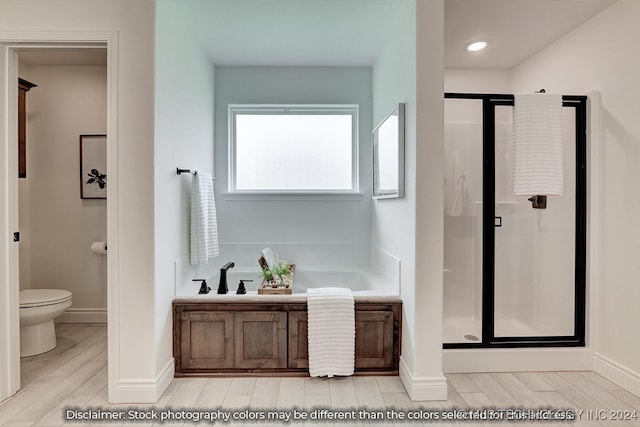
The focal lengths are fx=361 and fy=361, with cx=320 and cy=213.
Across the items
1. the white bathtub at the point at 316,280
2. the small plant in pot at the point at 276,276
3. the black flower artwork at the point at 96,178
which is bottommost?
the white bathtub at the point at 316,280

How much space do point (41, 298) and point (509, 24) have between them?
4153 millimetres

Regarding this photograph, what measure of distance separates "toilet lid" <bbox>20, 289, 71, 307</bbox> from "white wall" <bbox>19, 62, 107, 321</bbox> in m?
0.55

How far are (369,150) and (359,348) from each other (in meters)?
1.87

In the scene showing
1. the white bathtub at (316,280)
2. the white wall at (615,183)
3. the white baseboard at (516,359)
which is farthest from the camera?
the white bathtub at (316,280)

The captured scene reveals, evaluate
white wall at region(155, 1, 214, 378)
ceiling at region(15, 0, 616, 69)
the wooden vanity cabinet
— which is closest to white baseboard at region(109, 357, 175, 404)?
white wall at region(155, 1, 214, 378)

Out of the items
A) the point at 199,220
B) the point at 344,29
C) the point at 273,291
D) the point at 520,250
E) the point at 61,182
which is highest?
the point at 344,29

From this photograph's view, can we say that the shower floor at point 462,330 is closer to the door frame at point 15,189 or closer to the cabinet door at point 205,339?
the cabinet door at point 205,339

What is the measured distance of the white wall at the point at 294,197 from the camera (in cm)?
344

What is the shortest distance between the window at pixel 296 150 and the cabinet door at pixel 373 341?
1.43 meters

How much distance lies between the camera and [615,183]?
2391 millimetres

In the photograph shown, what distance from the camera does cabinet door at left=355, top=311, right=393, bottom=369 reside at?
243 centimetres

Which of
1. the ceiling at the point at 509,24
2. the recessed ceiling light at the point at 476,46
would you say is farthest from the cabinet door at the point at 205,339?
the recessed ceiling light at the point at 476,46

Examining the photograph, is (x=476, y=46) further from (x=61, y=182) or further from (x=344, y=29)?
(x=61, y=182)

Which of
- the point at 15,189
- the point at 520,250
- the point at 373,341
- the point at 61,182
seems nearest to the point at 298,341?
the point at 373,341
